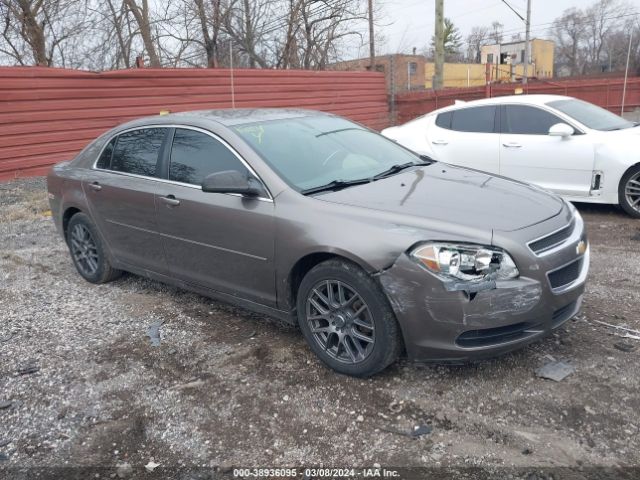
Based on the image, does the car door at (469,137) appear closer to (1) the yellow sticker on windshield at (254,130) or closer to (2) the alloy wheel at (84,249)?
(1) the yellow sticker on windshield at (254,130)

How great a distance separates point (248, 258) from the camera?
12.2 feet

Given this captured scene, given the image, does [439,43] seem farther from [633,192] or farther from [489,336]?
[489,336]

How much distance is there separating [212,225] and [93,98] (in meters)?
8.86

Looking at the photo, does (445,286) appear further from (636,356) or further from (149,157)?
(149,157)

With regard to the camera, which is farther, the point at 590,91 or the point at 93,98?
the point at 590,91

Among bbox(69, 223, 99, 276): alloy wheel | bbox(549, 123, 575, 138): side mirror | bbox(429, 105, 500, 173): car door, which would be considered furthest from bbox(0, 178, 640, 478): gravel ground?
bbox(429, 105, 500, 173): car door

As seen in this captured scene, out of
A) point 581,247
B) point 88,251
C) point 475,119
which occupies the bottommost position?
point 88,251

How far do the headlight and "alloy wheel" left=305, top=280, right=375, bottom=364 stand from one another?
490mm

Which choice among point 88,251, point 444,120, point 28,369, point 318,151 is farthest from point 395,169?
point 444,120

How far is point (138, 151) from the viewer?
464 cm

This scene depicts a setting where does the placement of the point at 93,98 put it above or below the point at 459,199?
above

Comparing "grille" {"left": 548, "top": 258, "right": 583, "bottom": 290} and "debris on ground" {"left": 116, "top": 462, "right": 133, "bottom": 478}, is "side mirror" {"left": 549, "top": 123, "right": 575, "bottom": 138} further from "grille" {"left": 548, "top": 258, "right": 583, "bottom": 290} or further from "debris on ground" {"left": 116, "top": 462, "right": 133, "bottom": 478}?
"debris on ground" {"left": 116, "top": 462, "right": 133, "bottom": 478}

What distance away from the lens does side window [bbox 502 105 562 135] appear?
705 cm

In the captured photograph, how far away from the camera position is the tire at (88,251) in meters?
5.12
